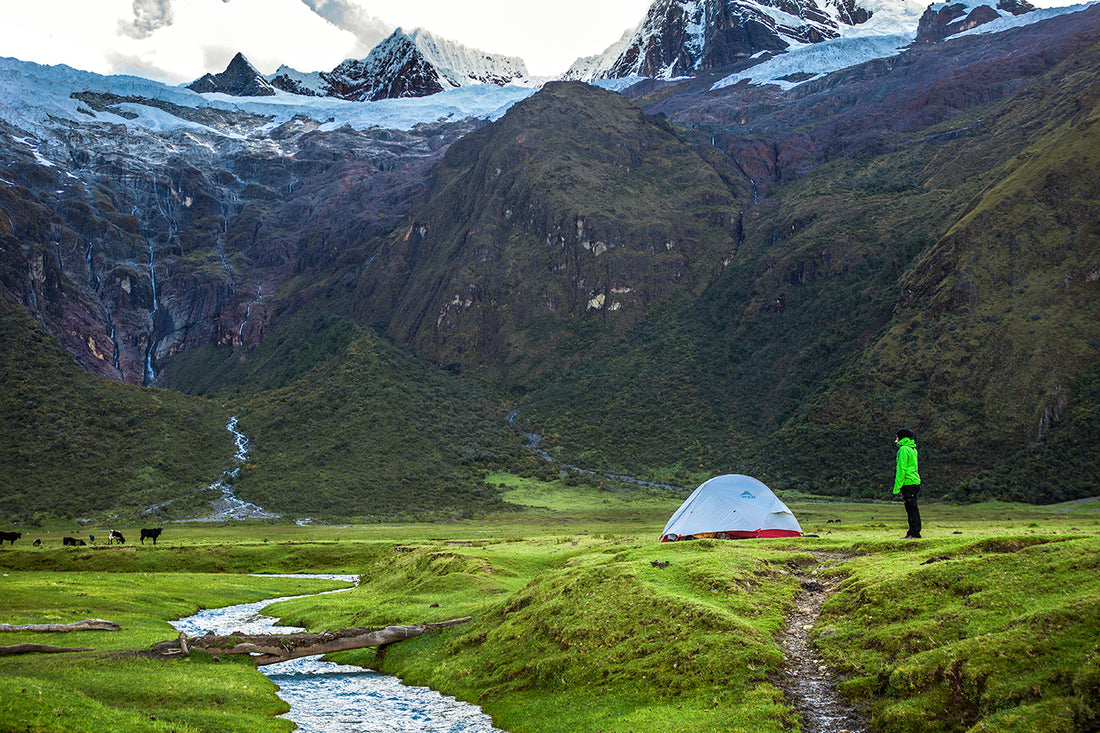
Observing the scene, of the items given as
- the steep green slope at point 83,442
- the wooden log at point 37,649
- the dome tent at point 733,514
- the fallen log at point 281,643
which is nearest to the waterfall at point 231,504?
the steep green slope at point 83,442

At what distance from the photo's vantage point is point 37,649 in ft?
102

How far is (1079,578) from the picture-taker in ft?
60.6

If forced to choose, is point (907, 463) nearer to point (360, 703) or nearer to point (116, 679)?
point (360, 703)

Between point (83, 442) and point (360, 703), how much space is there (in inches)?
6185

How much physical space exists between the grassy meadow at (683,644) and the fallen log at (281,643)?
86 centimetres

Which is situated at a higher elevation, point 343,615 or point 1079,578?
point 1079,578

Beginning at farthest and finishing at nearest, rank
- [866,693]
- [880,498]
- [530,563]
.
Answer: [880,498], [530,563], [866,693]

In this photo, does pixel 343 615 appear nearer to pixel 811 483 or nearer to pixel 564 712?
pixel 564 712

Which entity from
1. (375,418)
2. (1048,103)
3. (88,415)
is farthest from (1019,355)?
(88,415)

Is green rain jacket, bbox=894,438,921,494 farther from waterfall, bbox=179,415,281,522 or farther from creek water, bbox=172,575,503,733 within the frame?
waterfall, bbox=179,415,281,522

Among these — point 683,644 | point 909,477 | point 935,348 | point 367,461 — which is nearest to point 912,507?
point 909,477

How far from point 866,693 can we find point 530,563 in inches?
1418

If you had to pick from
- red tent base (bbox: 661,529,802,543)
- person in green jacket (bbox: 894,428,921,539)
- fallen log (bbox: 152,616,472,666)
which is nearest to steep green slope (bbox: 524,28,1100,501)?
red tent base (bbox: 661,529,802,543)

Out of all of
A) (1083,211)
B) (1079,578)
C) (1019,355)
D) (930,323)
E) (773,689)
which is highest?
(1083,211)
